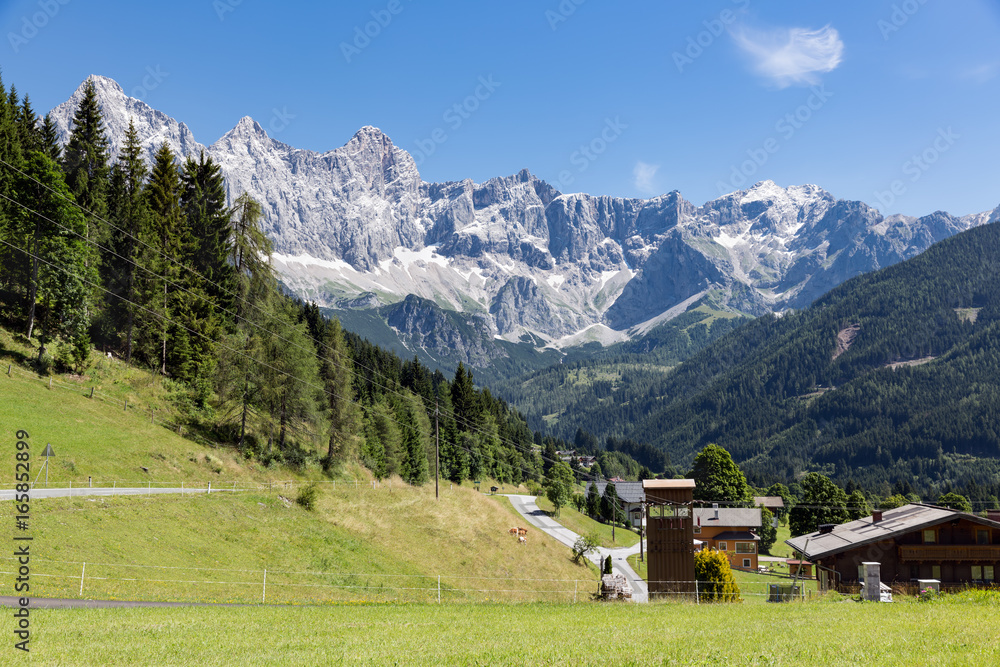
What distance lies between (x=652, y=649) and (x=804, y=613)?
9691 mm

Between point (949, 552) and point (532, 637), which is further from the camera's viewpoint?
point (949, 552)

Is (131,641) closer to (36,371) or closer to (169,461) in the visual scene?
(169,461)

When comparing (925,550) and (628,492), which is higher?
(628,492)

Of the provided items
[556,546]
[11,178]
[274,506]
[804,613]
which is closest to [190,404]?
[274,506]

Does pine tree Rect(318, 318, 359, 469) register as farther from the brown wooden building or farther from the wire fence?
the brown wooden building

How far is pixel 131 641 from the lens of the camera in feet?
52.3

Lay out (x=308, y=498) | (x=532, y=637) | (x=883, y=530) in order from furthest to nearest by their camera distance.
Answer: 1. (x=883, y=530)
2. (x=308, y=498)
3. (x=532, y=637)

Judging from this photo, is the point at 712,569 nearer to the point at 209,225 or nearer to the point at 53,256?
the point at 53,256

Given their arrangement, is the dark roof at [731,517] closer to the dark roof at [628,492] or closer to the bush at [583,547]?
the dark roof at [628,492]

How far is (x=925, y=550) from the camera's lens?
4731cm

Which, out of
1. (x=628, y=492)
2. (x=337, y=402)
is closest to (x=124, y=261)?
(x=337, y=402)

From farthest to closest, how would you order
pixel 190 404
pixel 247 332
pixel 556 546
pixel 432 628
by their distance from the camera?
1. pixel 556 546
2. pixel 247 332
3. pixel 190 404
4. pixel 432 628

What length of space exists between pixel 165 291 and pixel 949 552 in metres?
70.7

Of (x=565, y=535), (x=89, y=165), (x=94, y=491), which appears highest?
(x=89, y=165)
